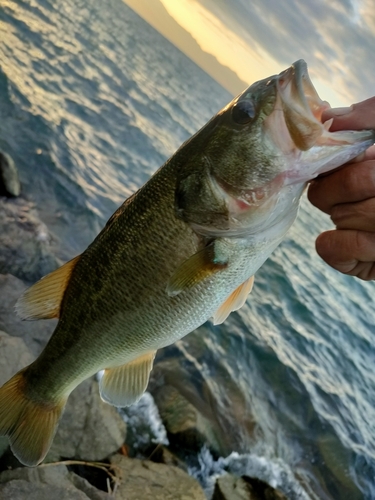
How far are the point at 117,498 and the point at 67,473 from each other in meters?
0.65

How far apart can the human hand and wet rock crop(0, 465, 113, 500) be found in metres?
3.43

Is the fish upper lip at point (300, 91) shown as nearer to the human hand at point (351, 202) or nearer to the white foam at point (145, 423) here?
the human hand at point (351, 202)

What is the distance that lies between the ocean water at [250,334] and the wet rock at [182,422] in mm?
259

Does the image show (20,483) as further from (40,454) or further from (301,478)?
(301,478)

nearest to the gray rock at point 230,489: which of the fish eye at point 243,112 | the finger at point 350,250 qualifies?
the finger at point 350,250

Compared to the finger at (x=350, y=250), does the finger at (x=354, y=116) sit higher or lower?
higher

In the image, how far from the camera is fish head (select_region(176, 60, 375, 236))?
2133mm

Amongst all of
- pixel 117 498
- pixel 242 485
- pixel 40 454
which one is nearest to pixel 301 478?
pixel 242 485

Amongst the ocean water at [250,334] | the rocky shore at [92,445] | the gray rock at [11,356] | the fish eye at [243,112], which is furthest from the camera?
the ocean water at [250,334]

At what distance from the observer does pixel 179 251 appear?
255 cm

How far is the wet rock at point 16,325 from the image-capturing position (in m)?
6.11

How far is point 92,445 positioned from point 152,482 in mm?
875

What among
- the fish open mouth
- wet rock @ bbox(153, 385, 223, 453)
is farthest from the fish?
wet rock @ bbox(153, 385, 223, 453)

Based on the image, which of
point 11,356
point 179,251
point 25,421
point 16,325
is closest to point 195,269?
point 179,251
